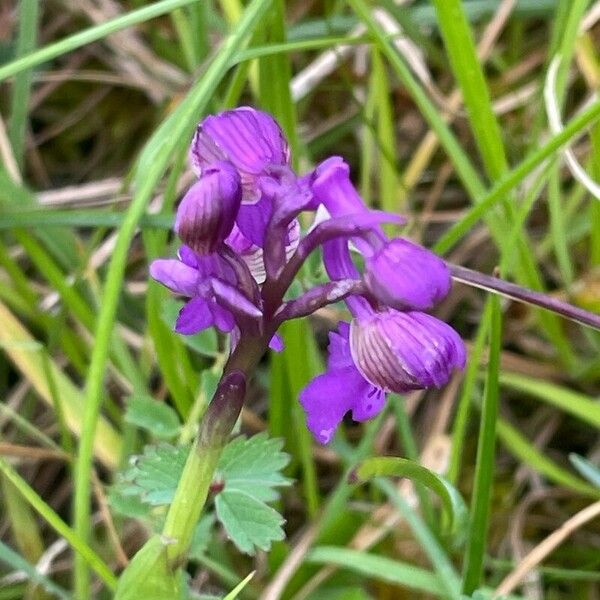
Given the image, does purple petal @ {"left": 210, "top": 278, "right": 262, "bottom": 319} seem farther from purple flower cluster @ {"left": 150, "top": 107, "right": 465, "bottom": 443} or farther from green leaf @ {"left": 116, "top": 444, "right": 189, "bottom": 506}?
green leaf @ {"left": 116, "top": 444, "right": 189, "bottom": 506}

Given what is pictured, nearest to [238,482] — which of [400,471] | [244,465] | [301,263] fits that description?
[244,465]

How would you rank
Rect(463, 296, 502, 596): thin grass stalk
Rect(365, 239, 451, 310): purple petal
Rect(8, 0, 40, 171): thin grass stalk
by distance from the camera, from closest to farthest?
Rect(365, 239, 451, 310): purple petal, Rect(463, 296, 502, 596): thin grass stalk, Rect(8, 0, 40, 171): thin grass stalk

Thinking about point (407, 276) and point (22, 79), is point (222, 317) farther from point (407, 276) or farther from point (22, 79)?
point (22, 79)

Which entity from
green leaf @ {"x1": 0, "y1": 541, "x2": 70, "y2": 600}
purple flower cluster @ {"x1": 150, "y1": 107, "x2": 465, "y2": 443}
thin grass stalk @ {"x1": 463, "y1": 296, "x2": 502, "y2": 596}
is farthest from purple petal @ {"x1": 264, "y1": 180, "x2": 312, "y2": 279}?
green leaf @ {"x1": 0, "y1": 541, "x2": 70, "y2": 600}

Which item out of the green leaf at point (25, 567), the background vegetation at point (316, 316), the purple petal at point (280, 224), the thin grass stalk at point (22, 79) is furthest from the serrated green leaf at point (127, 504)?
the thin grass stalk at point (22, 79)

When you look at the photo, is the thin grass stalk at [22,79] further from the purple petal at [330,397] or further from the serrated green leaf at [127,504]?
the purple petal at [330,397]

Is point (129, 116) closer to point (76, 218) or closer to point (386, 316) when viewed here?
point (76, 218)
